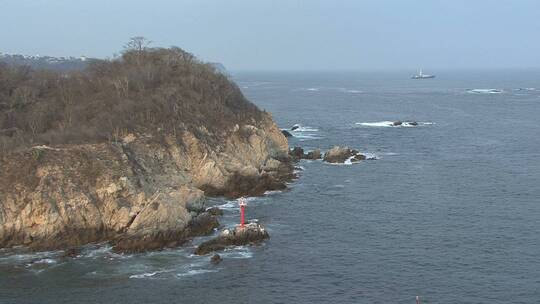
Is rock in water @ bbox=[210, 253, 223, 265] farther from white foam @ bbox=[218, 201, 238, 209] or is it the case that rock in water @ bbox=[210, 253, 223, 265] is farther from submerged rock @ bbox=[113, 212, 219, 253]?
white foam @ bbox=[218, 201, 238, 209]

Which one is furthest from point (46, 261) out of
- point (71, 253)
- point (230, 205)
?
point (230, 205)

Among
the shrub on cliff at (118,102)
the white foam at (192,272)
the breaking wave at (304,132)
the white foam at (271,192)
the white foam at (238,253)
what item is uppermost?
the shrub on cliff at (118,102)

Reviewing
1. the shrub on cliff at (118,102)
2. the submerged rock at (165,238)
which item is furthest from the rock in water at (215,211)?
the shrub on cliff at (118,102)

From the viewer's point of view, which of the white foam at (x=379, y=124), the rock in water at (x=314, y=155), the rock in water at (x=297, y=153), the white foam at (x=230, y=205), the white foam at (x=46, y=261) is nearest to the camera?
the white foam at (x=46, y=261)

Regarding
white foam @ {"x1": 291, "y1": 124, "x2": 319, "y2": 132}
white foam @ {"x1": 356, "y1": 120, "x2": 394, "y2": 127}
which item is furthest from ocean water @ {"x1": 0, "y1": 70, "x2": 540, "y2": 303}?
white foam @ {"x1": 356, "y1": 120, "x2": 394, "y2": 127}

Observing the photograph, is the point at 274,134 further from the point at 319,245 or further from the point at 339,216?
the point at 319,245

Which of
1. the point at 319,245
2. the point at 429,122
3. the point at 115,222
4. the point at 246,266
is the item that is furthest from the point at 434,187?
the point at 429,122

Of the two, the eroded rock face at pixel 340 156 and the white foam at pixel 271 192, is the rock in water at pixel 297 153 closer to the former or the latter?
the eroded rock face at pixel 340 156
